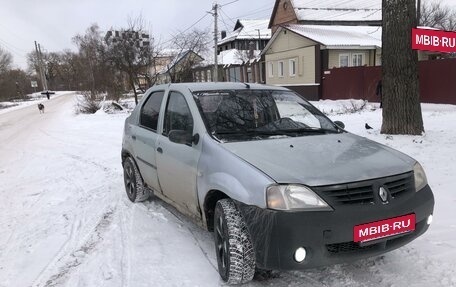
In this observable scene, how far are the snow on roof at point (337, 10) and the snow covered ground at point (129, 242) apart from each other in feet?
117

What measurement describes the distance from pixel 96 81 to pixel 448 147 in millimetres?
26273

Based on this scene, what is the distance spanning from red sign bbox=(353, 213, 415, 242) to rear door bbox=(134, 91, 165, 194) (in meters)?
2.57

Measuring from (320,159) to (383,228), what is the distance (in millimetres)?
669

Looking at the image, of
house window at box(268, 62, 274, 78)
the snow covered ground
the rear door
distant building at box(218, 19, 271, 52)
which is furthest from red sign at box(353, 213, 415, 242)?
distant building at box(218, 19, 271, 52)

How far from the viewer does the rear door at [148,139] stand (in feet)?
16.1

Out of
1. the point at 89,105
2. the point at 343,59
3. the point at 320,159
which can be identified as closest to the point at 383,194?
the point at 320,159

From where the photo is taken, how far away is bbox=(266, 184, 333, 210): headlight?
2.86m

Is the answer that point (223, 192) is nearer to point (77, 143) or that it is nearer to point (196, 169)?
point (196, 169)

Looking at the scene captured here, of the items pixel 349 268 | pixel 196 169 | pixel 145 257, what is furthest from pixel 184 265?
pixel 349 268

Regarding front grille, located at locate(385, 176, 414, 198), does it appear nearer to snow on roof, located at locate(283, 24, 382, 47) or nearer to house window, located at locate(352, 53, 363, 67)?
snow on roof, located at locate(283, 24, 382, 47)

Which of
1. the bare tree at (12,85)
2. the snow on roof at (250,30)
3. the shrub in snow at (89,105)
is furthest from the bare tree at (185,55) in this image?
the bare tree at (12,85)

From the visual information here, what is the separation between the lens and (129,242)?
172 inches

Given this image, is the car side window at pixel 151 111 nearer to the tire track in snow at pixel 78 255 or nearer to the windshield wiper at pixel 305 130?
the tire track in snow at pixel 78 255

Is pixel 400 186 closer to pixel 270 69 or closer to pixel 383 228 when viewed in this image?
pixel 383 228
